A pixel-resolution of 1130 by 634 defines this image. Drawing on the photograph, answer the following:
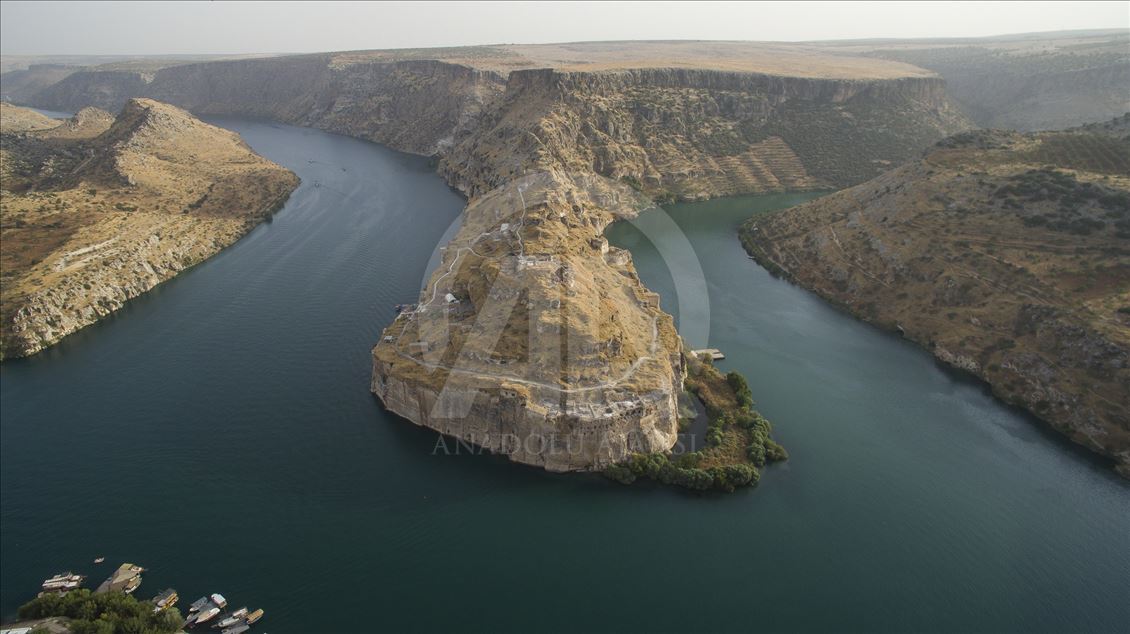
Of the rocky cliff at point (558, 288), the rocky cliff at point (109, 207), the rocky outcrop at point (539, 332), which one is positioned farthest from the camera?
the rocky cliff at point (109, 207)

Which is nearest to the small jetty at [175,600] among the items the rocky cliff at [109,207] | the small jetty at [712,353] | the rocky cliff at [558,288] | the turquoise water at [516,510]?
the turquoise water at [516,510]

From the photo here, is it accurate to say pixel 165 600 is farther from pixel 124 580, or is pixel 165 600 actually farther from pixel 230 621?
pixel 230 621

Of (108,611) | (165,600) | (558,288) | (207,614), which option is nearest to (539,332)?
(558,288)

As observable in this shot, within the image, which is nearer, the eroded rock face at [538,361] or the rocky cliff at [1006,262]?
the eroded rock face at [538,361]

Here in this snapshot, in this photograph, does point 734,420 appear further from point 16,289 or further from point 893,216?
point 16,289

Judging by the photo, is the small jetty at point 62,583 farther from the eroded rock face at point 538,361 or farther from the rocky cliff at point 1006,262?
the rocky cliff at point 1006,262

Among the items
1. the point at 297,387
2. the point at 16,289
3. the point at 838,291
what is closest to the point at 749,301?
the point at 838,291
